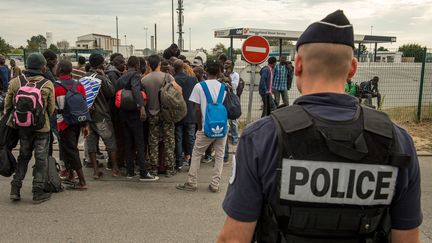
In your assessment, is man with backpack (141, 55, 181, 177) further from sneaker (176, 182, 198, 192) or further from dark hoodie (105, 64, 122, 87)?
dark hoodie (105, 64, 122, 87)

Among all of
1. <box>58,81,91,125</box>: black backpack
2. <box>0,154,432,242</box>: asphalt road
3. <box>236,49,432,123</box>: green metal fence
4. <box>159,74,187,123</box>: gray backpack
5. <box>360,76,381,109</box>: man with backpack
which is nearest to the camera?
<box>0,154,432,242</box>: asphalt road

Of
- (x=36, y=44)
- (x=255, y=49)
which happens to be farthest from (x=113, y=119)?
(x=36, y=44)

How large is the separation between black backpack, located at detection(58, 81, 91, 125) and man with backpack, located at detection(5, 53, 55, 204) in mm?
282

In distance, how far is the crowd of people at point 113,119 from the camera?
16.3 feet

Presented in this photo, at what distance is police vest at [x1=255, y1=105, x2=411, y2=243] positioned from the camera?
1549mm

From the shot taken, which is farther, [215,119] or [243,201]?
[215,119]

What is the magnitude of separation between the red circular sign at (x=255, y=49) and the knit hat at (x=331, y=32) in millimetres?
6380

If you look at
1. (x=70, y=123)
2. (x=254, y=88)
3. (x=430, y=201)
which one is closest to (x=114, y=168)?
(x=70, y=123)

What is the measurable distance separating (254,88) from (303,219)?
7.34 meters

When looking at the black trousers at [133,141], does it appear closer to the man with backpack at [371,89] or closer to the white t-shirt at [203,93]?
the white t-shirt at [203,93]

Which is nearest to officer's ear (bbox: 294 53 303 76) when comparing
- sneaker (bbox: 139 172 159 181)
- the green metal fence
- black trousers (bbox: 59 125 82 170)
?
black trousers (bbox: 59 125 82 170)

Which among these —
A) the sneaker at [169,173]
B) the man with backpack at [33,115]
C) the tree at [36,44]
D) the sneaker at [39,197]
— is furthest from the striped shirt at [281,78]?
the tree at [36,44]

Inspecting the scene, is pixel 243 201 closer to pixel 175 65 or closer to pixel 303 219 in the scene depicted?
pixel 303 219

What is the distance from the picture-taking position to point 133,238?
160 inches
